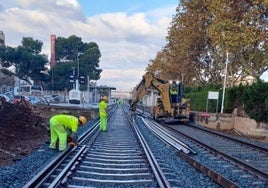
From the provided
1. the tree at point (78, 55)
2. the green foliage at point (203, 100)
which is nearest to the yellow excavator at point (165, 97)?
the green foliage at point (203, 100)

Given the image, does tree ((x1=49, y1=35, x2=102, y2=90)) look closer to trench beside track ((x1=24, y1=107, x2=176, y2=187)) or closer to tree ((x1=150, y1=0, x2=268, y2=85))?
tree ((x1=150, y1=0, x2=268, y2=85))

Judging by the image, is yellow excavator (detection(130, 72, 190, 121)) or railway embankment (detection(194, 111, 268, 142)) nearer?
railway embankment (detection(194, 111, 268, 142))

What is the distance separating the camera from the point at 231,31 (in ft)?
74.9

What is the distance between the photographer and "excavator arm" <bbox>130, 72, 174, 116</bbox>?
1008 inches

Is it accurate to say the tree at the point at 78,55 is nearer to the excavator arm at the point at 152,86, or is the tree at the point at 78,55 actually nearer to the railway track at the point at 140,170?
the excavator arm at the point at 152,86

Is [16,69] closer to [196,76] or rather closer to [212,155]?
[196,76]

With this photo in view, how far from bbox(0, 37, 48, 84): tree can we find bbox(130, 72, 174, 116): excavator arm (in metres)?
48.8

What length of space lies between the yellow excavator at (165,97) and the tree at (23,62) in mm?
48245

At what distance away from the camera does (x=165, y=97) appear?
87.5 feet

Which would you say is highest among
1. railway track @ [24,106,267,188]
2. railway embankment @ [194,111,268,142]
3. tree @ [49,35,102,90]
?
tree @ [49,35,102,90]

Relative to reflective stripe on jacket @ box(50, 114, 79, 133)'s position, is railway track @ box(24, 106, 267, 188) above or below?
below

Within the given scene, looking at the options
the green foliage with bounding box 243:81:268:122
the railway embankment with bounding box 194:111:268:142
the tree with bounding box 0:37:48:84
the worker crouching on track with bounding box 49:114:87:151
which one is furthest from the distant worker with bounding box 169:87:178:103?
the tree with bounding box 0:37:48:84

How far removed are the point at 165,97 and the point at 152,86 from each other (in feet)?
4.01

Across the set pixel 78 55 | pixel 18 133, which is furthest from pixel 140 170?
pixel 78 55
